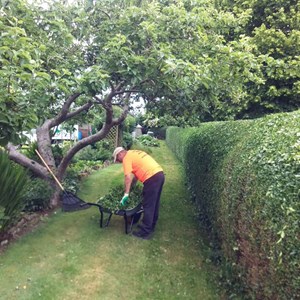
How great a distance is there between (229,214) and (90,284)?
2070 millimetres

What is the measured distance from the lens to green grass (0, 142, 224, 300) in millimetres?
4223

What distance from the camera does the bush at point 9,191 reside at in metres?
5.22

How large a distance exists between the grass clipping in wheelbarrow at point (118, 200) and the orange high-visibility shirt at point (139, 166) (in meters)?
0.57

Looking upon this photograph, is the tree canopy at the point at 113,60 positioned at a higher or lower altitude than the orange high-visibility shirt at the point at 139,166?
higher

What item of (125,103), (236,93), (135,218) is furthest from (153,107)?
(135,218)

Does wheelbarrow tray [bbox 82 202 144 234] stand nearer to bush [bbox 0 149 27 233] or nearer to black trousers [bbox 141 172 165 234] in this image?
black trousers [bbox 141 172 165 234]

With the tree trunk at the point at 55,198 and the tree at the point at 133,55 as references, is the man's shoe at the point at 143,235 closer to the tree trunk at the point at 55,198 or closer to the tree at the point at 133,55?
the tree trunk at the point at 55,198

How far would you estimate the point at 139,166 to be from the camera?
587 cm

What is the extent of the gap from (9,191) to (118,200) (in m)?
1.97

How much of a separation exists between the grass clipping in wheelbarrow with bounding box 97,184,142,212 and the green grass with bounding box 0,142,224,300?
458 millimetres

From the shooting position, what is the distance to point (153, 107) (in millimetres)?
6930

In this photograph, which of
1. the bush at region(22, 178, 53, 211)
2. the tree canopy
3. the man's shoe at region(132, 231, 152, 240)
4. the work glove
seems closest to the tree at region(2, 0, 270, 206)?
the tree canopy

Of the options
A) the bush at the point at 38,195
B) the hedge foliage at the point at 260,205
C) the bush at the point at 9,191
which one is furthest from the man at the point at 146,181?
the bush at the point at 38,195

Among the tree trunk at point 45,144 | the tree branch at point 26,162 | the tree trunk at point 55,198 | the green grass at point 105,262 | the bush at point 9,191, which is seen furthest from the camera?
the tree trunk at point 45,144
